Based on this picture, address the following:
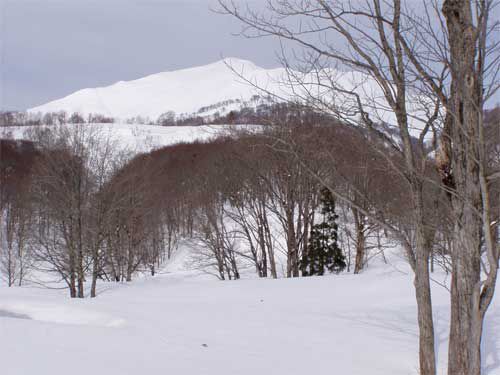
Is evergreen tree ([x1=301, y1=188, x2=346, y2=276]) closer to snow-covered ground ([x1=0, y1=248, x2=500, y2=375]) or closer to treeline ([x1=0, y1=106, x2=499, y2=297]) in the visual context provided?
treeline ([x1=0, y1=106, x2=499, y2=297])

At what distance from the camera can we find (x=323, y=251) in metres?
24.1

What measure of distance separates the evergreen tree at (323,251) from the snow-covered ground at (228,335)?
9.45 m

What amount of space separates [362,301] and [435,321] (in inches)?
114

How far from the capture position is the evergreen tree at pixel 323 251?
76.9 feet

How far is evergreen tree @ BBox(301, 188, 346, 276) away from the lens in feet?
76.9

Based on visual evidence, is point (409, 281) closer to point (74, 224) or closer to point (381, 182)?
point (381, 182)

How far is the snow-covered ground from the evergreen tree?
31.0 ft

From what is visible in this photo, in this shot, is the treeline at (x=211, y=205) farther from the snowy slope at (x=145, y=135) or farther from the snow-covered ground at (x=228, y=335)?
the snowy slope at (x=145, y=135)

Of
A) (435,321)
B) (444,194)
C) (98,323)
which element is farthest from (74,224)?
(444,194)

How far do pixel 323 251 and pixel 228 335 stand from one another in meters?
16.3

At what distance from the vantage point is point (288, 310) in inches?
445

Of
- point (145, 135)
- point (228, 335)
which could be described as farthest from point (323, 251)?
point (145, 135)

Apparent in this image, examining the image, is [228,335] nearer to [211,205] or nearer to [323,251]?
[323,251]

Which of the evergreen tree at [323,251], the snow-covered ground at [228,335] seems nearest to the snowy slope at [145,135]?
the evergreen tree at [323,251]
